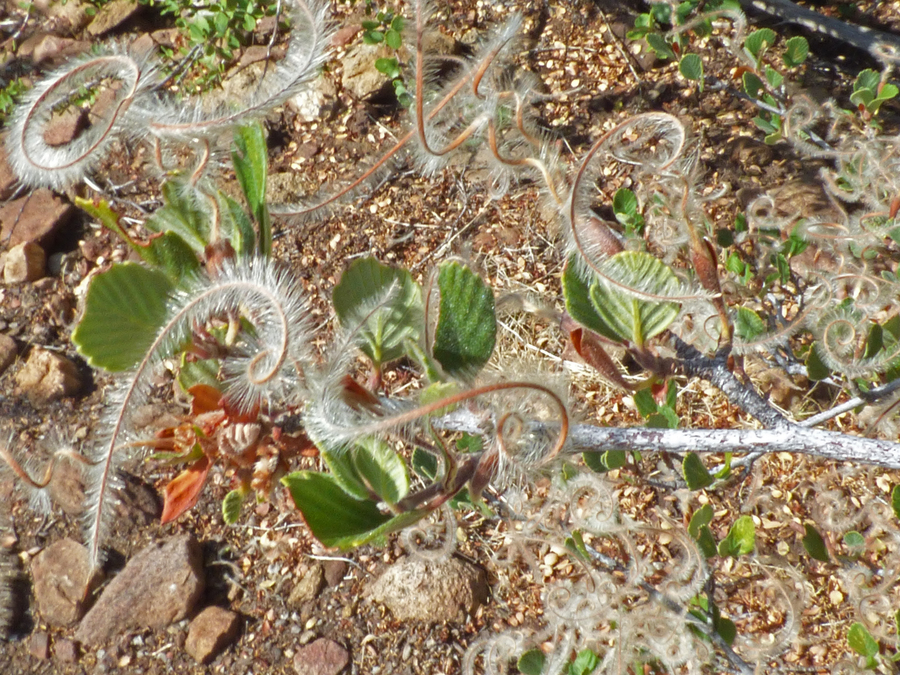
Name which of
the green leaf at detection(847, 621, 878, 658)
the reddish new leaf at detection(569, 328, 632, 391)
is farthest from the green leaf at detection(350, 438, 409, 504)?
the green leaf at detection(847, 621, 878, 658)

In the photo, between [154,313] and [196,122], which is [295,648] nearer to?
[154,313]

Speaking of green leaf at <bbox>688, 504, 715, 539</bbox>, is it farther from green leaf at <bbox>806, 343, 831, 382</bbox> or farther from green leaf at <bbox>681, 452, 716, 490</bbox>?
green leaf at <bbox>806, 343, 831, 382</bbox>

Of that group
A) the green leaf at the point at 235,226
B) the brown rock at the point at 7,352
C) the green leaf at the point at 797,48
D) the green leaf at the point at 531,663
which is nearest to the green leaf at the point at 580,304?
the green leaf at the point at 235,226

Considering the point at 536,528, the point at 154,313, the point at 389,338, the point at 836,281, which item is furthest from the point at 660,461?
the point at 154,313

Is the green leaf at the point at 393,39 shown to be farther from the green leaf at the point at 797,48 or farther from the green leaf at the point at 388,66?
the green leaf at the point at 797,48

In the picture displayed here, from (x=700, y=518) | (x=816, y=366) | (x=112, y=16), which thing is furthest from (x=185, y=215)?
(x=112, y=16)

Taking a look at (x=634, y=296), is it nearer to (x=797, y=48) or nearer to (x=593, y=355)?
(x=593, y=355)
